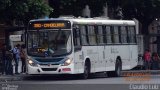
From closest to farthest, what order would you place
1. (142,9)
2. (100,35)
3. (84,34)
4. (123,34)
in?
(84,34) → (100,35) → (123,34) → (142,9)

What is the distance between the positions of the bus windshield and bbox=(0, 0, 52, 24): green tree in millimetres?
3500

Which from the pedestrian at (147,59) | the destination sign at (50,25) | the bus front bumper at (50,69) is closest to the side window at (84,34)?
the destination sign at (50,25)

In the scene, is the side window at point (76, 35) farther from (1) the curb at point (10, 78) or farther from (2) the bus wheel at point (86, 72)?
(1) the curb at point (10, 78)

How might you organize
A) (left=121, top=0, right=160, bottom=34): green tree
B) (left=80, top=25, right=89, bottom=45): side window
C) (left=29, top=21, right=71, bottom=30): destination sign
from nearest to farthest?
(left=29, top=21, right=71, bottom=30): destination sign
(left=80, top=25, right=89, bottom=45): side window
(left=121, top=0, right=160, bottom=34): green tree

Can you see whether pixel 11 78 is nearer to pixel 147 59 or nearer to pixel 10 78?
pixel 10 78

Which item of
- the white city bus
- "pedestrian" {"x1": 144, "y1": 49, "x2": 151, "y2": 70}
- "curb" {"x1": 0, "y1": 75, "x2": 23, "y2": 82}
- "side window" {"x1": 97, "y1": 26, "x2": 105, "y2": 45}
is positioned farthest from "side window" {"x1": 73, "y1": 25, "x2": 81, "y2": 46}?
"pedestrian" {"x1": 144, "y1": 49, "x2": 151, "y2": 70}

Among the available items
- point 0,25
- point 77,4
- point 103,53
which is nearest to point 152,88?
point 103,53

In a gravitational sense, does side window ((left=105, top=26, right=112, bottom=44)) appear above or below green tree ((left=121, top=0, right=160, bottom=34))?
below

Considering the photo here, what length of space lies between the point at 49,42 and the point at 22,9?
4.84 m

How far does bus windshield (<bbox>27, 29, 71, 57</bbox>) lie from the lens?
101 feet

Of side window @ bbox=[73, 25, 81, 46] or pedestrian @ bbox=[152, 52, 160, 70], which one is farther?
pedestrian @ bbox=[152, 52, 160, 70]

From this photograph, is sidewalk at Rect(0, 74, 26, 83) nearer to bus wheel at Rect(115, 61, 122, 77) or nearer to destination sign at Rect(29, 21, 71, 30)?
destination sign at Rect(29, 21, 71, 30)

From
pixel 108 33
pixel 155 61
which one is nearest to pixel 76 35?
pixel 108 33

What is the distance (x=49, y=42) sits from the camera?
3092 cm
